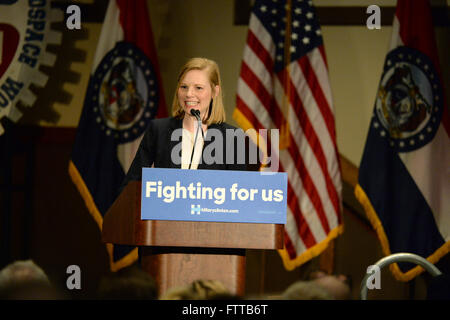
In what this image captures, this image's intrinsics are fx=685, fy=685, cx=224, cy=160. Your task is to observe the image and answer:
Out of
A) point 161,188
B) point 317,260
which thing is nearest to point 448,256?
point 317,260

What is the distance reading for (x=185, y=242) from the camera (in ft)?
9.45

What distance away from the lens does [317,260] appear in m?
5.78

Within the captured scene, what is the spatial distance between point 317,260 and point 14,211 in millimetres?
2666

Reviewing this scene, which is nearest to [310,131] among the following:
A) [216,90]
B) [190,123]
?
[216,90]

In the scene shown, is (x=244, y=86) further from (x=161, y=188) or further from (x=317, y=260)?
(x=161, y=188)

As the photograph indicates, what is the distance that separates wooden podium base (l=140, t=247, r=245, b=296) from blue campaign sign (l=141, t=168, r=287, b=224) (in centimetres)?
19

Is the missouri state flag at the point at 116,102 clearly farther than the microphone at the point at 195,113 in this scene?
Yes

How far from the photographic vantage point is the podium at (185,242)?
287 cm

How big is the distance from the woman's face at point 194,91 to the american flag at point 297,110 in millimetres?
2024

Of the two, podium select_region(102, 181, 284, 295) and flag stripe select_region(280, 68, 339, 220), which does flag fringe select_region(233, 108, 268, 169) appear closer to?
flag stripe select_region(280, 68, 339, 220)
